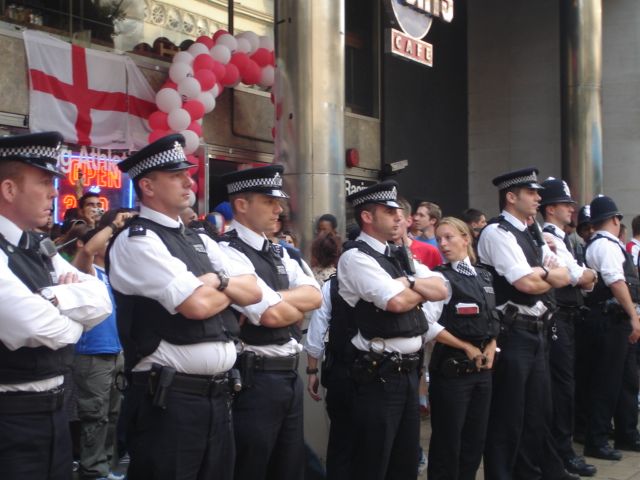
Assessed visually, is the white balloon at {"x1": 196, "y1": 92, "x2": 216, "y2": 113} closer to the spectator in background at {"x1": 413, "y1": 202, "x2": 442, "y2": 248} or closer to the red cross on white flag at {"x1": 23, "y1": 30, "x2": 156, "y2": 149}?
the red cross on white flag at {"x1": 23, "y1": 30, "x2": 156, "y2": 149}

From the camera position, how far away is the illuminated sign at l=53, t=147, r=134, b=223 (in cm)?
1030

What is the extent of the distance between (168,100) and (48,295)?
22.2 ft

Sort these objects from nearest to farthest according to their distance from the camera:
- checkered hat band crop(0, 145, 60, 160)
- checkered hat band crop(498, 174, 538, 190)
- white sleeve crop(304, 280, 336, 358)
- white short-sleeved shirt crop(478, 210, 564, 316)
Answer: checkered hat band crop(0, 145, 60, 160) < white sleeve crop(304, 280, 336, 358) < white short-sleeved shirt crop(478, 210, 564, 316) < checkered hat band crop(498, 174, 538, 190)

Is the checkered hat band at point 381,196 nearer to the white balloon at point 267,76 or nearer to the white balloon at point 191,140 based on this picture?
the white balloon at point 191,140

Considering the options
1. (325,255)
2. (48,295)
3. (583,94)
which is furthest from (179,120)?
(583,94)

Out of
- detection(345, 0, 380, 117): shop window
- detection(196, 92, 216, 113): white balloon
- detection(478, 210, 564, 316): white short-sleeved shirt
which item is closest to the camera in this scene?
detection(478, 210, 564, 316): white short-sleeved shirt

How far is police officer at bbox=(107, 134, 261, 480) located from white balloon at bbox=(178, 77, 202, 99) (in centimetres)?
606

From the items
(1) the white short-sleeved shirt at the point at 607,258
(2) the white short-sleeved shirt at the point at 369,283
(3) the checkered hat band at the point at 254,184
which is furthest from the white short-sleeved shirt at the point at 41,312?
(1) the white short-sleeved shirt at the point at 607,258

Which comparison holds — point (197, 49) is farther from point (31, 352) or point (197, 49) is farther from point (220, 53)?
point (31, 352)

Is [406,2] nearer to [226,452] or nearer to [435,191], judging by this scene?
[435,191]

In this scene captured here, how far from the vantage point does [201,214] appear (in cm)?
1153

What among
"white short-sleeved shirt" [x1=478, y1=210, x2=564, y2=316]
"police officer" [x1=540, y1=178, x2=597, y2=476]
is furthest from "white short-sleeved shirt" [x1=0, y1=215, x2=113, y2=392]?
"police officer" [x1=540, y1=178, x2=597, y2=476]

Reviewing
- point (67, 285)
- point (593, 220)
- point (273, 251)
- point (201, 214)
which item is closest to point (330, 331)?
point (273, 251)

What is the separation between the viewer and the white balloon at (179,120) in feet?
33.3
